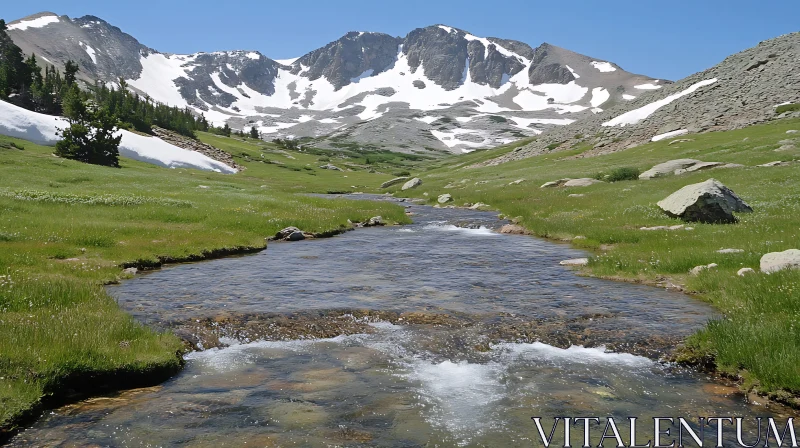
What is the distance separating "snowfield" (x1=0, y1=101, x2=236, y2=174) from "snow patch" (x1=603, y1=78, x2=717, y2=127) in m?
76.5

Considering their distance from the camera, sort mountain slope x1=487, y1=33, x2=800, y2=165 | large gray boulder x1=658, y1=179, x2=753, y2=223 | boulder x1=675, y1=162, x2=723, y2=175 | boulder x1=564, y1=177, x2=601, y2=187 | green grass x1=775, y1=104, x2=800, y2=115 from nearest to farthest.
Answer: large gray boulder x1=658, y1=179, x2=753, y2=223 < boulder x1=675, y1=162, x2=723, y2=175 < boulder x1=564, y1=177, x2=601, y2=187 < green grass x1=775, y1=104, x2=800, y2=115 < mountain slope x1=487, y1=33, x2=800, y2=165

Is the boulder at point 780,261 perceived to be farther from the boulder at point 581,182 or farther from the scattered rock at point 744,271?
the boulder at point 581,182

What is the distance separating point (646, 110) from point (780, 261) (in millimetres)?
82636

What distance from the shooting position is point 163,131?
119562 millimetres

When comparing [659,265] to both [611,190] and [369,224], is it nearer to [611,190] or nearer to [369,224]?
[369,224]

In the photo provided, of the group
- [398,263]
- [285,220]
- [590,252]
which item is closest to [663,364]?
[398,263]

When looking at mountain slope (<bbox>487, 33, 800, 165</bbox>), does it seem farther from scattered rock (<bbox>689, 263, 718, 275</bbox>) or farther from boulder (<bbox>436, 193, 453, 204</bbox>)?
scattered rock (<bbox>689, 263, 718, 275</bbox>)

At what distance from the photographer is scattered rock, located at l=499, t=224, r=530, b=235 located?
28456 mm

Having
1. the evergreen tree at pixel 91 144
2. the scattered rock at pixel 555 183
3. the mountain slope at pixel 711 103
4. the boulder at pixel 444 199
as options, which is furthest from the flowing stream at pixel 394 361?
the mountain slope at pixel 711 103

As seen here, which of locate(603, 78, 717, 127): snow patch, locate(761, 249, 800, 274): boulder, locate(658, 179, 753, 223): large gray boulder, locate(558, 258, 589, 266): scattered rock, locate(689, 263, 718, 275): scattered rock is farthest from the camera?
locate(603, 78, 717, 127): snow patch

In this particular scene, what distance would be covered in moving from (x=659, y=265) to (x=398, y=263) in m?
9.58

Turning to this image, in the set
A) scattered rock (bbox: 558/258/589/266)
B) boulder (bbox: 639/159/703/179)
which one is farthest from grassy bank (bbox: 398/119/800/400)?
boulder (bbox: 639/159/703/179)

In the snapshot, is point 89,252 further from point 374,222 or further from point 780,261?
point 780,261

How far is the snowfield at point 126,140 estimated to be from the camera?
7450 cm
